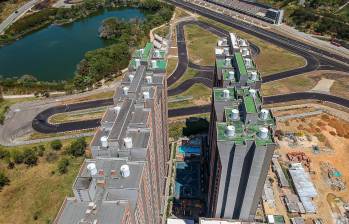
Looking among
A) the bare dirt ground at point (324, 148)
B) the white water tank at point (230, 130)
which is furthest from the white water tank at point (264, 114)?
the bare dirt ground at point (324, 148)

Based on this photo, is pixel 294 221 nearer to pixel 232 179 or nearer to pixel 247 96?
pixel 232 179

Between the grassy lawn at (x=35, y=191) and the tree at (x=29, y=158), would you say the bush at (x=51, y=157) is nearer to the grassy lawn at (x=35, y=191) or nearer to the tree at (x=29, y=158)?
the grassy lawn at (x=35, y=191)

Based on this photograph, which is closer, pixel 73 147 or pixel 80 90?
pixel 73 147

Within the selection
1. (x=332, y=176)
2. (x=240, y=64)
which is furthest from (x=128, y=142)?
(x=332, y=176)

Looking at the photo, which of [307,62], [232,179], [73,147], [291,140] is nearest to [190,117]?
[291,140]

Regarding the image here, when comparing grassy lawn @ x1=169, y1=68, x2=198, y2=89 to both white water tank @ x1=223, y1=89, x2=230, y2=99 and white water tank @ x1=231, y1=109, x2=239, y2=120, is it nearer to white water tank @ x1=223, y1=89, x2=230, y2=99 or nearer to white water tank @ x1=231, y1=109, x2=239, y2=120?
white water tank @ x1=223, y1=89, x2=230, y2=99

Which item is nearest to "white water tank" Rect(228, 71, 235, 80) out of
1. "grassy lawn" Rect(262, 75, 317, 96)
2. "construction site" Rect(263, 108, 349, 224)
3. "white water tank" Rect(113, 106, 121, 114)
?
"white water tank" Rect(113, 106, 121, 114)
